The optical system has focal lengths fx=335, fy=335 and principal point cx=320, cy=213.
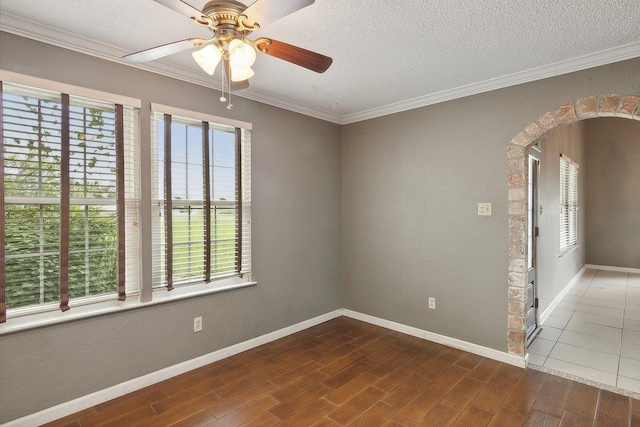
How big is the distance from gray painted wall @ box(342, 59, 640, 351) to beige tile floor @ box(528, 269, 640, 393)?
631 mm

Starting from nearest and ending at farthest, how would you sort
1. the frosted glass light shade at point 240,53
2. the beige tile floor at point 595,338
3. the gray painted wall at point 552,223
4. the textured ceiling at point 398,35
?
the frosted glass light shade at point 240,53
the textured ceiling at point 398,35
the beige tile floor at point 595,338
the gray painted wall at point 552,223

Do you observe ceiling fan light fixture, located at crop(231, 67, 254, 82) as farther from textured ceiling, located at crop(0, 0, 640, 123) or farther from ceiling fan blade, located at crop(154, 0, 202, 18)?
textured ceiling, located at crop(0, 0, 640, 123)

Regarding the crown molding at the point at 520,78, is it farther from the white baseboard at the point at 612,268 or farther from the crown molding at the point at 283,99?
the white baseboard at the point at 612,268

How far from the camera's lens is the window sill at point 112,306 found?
212 cm

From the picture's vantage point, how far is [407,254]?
3691 mm

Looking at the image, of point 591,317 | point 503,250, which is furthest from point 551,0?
point 591,317

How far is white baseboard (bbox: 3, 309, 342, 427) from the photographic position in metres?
2.16

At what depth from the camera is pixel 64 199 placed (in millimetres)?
2230

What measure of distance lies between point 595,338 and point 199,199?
423 cm

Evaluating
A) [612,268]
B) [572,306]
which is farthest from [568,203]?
[612,268]

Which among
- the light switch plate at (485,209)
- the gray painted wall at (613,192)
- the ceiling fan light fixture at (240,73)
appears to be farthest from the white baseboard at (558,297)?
the ceiling fan light fixture at (240,73)

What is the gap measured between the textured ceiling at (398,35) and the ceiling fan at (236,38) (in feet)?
1.53

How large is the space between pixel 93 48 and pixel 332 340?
3241mm

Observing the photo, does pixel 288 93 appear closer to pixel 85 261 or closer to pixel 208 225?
pixel 208 225
